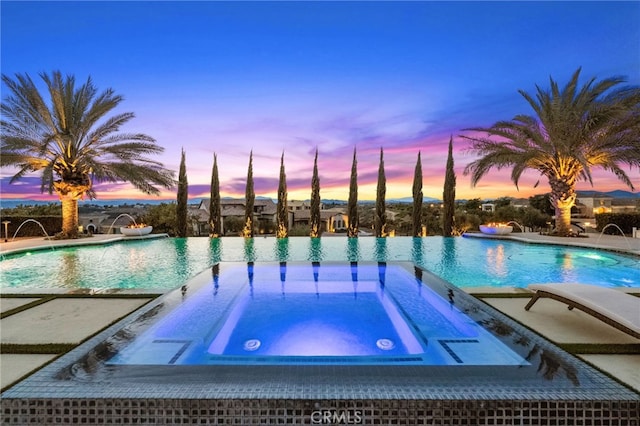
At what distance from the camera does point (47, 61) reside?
11.1m

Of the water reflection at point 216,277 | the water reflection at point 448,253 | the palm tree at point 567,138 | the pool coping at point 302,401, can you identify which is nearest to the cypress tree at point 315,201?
the water reflection at point 448,253

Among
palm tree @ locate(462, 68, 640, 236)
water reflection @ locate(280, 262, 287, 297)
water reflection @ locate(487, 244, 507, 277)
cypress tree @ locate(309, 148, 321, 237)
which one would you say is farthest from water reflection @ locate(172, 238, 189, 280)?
palm tree @ locate(462, 68, 640, 236)

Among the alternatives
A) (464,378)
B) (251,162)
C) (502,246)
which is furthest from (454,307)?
(251,162)

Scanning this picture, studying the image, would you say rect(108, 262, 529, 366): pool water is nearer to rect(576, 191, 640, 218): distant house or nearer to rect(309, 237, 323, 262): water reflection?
rect(309, 237, 323, 262): water reflection

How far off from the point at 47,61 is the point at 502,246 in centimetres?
1583

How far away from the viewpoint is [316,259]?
9.49 metres

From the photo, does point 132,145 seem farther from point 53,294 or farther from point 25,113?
point 53,294

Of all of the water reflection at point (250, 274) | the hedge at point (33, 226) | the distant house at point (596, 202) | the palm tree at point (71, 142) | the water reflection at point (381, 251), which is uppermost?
the palm tree at point (71, 142)

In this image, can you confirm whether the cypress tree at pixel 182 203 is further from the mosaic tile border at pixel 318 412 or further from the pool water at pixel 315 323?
the mosaic tile border at pixel 318 412

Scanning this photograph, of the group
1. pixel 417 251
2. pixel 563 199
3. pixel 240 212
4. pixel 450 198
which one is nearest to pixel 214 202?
pixel 417 251

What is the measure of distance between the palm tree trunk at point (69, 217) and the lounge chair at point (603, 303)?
1427 cm

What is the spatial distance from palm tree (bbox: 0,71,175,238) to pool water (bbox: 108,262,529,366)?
877 cm

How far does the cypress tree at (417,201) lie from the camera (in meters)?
19.0

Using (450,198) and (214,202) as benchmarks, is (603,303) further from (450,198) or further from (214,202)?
(214,202)
